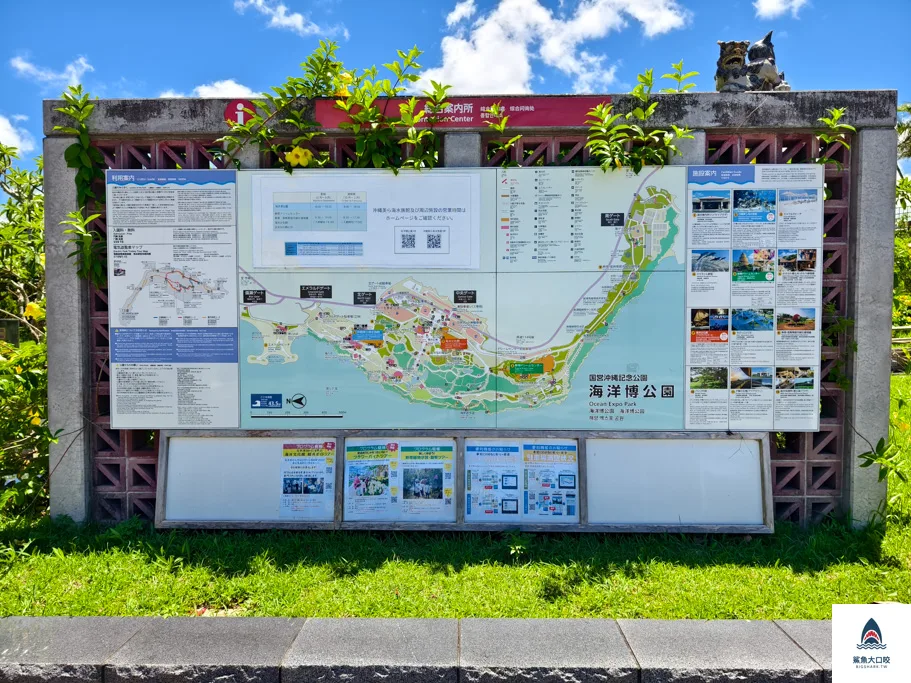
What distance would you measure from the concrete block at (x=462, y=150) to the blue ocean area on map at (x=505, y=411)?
5.78 ft

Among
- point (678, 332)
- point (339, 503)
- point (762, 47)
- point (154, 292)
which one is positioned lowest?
point (339, 503)


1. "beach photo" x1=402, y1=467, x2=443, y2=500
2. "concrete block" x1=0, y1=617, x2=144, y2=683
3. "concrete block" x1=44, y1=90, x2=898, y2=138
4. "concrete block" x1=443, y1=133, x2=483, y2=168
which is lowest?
"concrete block" x1=0, y1=617, x2=144, y2=683

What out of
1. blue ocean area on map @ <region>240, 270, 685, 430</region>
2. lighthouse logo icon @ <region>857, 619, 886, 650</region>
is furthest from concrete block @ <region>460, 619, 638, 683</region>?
blue ocean area on map @ <region>240, 270, 685, 430</region>

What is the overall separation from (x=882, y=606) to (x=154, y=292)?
5622 millimetres

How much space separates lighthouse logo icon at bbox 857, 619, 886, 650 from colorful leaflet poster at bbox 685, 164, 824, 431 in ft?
5.60

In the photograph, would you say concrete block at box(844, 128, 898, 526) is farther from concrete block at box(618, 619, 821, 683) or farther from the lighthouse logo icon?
concrete block at box(618, 619, 821, 683)

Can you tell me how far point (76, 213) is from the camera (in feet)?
14.8

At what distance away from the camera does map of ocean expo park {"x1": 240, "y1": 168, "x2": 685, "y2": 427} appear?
4.54 m

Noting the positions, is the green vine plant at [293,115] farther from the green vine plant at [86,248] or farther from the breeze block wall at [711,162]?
the green vine plant at [86,248]

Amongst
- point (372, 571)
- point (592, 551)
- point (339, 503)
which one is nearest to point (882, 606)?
point (592, 551)

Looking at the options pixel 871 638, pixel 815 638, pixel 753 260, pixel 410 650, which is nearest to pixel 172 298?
pixel 410 650

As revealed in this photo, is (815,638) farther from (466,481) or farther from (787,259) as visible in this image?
(787,259)

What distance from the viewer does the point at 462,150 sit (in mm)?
4598

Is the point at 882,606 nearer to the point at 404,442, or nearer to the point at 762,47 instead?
the point at 404,442
